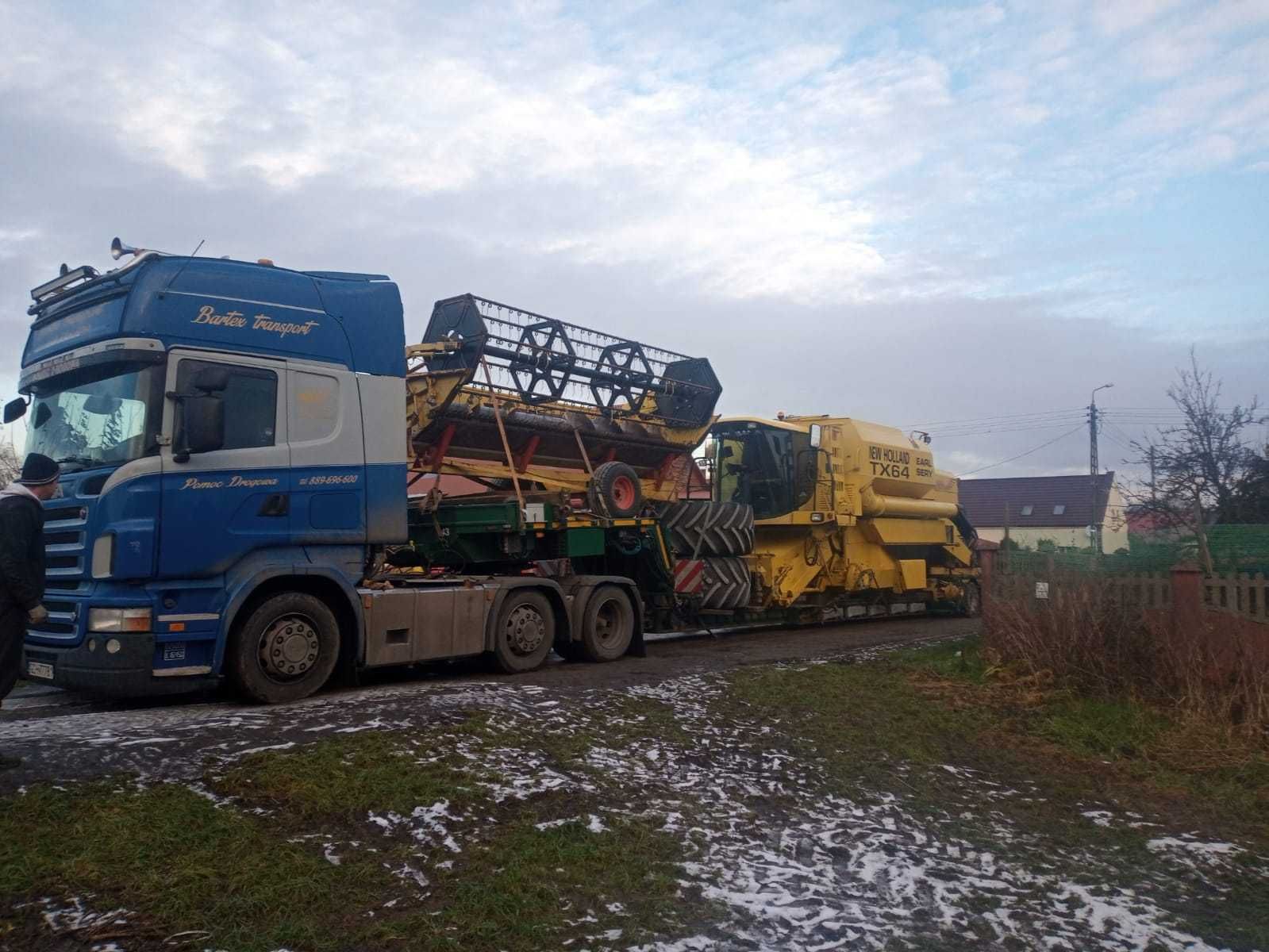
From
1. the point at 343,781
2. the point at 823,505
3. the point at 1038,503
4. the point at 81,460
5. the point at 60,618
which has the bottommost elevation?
the point at 343,781

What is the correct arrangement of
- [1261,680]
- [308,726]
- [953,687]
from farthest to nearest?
[953,687]
[1261,680]
[308,726]

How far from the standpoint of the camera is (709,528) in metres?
13.8

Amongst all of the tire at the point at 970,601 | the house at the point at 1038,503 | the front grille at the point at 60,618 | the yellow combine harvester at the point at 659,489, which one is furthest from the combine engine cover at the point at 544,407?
the house at the point at 1038,503

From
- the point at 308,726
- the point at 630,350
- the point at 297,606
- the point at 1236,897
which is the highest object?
→ the point at 630,350

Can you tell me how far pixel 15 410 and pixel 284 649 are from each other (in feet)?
9.50

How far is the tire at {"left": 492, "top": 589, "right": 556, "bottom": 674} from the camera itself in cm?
991

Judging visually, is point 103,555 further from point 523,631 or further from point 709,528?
point 709,528

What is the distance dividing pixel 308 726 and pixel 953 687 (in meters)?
5.86

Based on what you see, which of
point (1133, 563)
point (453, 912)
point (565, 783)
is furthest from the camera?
point (1133, 563)

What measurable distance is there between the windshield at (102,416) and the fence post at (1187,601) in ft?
27.1

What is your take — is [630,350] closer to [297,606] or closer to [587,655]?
[587,655]

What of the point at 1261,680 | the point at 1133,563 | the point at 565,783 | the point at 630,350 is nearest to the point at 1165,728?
the point at 1261,680

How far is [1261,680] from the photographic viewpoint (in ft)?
25.5

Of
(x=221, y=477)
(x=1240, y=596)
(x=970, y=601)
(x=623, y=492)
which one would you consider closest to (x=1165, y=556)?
(x=1240, y=596)
